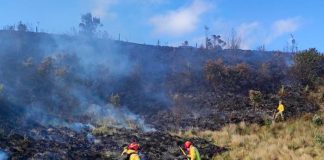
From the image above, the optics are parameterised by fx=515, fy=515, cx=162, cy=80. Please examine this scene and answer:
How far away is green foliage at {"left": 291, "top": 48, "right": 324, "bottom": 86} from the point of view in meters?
36.5

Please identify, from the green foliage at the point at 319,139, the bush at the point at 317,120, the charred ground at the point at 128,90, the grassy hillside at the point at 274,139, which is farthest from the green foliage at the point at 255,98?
the green foliage at the point at 319,139

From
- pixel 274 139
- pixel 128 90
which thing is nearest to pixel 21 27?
pixel 128 90

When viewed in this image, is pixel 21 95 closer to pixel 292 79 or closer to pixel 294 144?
pixel 294 144

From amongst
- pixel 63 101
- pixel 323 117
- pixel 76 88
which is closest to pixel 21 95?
pixel 63 101

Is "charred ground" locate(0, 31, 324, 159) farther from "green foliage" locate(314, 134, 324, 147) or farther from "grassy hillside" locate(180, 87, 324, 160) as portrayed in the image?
"green foliage" locate(314, 134, 324, 147)

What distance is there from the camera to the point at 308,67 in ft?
121

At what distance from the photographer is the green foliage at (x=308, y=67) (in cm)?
3653

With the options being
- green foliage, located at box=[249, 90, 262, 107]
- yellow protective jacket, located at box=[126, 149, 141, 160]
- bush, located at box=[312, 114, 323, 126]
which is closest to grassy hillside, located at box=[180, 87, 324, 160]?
bush, located at box=[312, 114, 323, 126]

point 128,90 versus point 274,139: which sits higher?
point 128,90

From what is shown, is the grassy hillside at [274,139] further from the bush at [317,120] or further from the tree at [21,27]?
the tree at [21,27]

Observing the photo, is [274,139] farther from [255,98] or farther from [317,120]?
[255,98]

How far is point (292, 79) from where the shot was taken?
37656 millimetres

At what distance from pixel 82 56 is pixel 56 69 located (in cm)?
499

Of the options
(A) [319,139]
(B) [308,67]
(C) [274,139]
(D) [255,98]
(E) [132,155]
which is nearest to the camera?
(E) [132,155]
